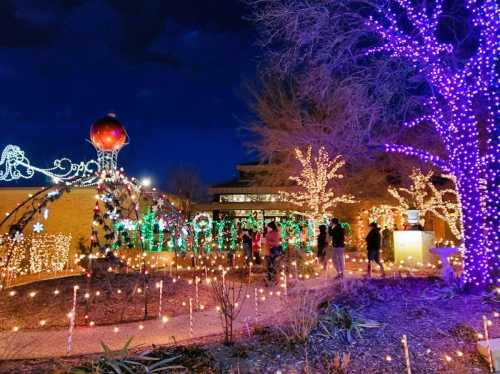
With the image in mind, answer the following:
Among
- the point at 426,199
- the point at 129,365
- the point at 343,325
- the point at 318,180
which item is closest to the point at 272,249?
the point at 343,325

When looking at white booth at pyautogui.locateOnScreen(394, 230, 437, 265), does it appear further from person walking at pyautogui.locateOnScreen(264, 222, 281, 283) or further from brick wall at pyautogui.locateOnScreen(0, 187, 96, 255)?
brick wall at pyautogui.locateOnScreen(0, 187, 96, 255)

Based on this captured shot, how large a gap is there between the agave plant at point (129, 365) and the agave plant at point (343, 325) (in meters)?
1.89

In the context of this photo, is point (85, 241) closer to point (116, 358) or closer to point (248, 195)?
point (116, 358)

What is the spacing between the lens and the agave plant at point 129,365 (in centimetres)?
365

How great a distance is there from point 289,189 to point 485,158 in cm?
1883

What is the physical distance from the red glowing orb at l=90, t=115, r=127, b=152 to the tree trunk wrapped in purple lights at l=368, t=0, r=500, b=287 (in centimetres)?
548

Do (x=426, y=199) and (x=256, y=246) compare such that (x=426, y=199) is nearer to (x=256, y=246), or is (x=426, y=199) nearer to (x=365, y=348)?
(x=256, y=246)

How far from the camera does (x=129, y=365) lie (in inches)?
150

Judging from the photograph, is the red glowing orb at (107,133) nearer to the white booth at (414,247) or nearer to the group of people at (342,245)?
the group of people at (342,245)

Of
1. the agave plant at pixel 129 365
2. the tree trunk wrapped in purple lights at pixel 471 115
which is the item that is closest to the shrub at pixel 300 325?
the agave plant at pixel 129 365

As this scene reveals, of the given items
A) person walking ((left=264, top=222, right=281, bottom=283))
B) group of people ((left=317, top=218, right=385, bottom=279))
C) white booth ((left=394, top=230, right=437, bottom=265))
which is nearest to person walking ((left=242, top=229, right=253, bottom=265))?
person walking ((left=264, top=222, right=281, bottom=283))

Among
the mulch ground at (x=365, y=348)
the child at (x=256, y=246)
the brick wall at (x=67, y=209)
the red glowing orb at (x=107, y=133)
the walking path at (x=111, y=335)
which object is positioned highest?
the red glowing orb at (x=107, y=133)

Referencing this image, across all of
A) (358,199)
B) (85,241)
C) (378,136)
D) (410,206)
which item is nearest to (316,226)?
(358,199)

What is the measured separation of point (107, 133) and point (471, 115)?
22.2ft
